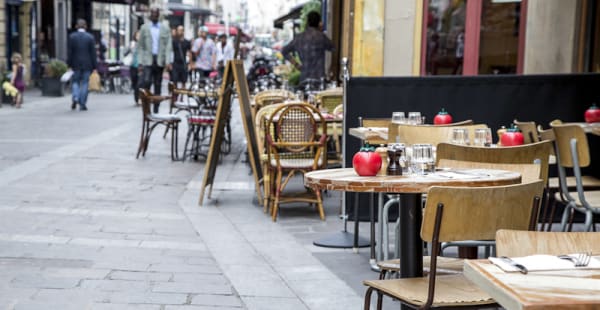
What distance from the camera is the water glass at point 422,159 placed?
161 inches

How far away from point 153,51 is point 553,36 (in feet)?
32.4

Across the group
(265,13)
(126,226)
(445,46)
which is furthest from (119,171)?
(265,13)

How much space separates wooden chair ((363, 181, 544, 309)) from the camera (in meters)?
3.17

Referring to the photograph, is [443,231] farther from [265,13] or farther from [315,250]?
[265,13]

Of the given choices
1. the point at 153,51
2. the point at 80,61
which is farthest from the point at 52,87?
the point at 153,51

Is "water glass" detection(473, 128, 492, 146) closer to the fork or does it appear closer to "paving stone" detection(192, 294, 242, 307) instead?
"paving stone" detection(192, 294, 242, 307)

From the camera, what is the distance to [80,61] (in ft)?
64.5

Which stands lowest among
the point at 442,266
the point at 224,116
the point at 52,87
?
the point at 52,87

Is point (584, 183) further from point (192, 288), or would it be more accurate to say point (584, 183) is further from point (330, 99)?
point (330, 99)

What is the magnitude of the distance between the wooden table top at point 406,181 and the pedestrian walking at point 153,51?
1414cm

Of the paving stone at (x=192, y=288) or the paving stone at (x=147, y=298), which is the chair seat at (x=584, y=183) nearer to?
the paving stone at (x=192, y=288)

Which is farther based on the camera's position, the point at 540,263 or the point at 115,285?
the point at 115,285

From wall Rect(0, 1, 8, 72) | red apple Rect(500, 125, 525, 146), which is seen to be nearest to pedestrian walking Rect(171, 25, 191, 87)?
wall Rect(0, 1, 8, 72)

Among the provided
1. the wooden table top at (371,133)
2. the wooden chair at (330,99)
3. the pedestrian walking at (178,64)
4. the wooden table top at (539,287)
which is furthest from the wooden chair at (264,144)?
the pedestrian walking at (178,64)
